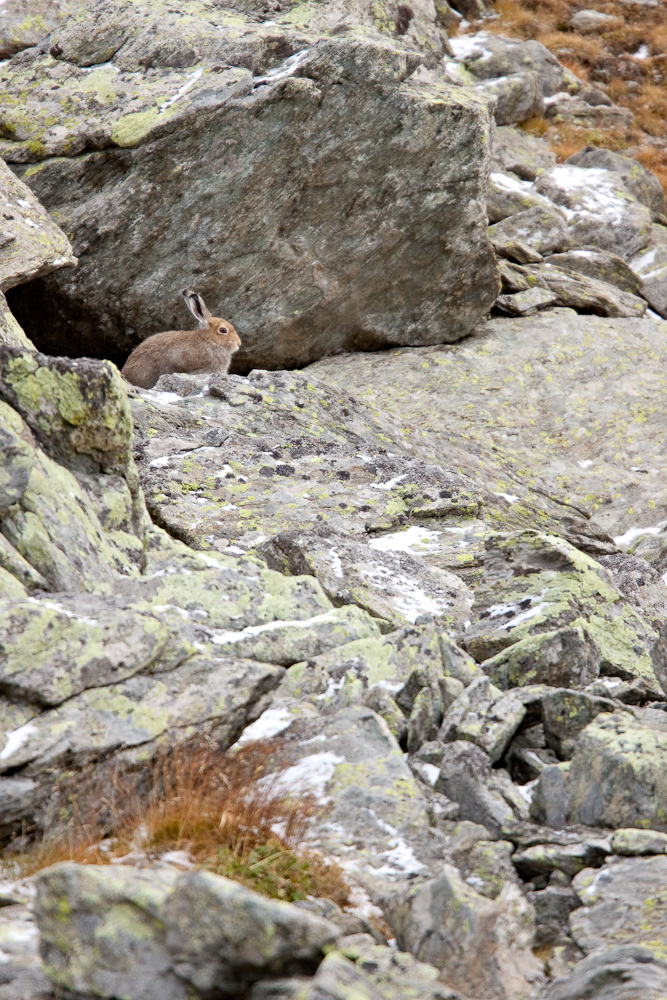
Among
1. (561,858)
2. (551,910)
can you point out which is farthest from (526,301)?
(551,910)

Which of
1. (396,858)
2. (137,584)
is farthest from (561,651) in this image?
(137,584)

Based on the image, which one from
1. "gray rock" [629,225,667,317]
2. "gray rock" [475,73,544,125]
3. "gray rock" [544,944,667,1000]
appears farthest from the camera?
"gray rock" [475,73,544,125]

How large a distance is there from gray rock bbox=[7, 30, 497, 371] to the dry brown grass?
39.2 ft

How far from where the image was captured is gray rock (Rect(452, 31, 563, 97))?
2888 centimetres

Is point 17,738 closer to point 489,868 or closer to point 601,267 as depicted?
→ point 489,868

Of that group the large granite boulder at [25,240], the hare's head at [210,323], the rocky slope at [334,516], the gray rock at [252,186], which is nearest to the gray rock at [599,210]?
the rocky slope at [334,516]

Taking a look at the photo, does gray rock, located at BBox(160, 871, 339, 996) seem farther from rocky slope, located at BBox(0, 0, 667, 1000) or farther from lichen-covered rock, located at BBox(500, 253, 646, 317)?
lichen-covered rock, located at BBox(500, 253, 646, 317)

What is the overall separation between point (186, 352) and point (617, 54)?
2929cm

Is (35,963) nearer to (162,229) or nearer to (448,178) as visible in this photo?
(162,229)

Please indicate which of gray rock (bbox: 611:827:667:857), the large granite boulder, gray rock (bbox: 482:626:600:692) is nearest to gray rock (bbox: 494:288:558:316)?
the large granite boulder

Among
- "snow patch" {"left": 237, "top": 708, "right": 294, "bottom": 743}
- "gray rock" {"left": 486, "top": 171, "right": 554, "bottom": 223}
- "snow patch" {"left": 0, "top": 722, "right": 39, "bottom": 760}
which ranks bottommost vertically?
"gray rock" {"left": 486, "top": 171, "right": 554, "bottom": 223}

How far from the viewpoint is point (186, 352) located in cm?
1435

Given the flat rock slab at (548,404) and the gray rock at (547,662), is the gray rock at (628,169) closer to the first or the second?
the flat rock slab at (548,404)

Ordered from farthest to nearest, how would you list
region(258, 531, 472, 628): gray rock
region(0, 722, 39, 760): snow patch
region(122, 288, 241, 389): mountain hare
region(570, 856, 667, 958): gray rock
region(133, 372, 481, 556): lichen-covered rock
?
region(122, 288, 241, 389): mountain hare, region(133, 372, 481, 556): lichen-covered rock, region(258, 531, 472, 628): gray rock, region(0, 722, 39, 760): snow patch, region(570, 856, 667, 958): gray rock
